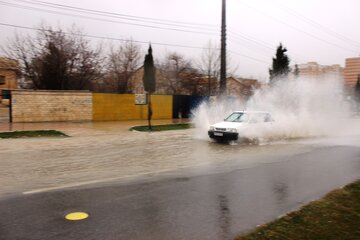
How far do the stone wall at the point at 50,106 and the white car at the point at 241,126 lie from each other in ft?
41.2

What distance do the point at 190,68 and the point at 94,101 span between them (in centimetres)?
2393

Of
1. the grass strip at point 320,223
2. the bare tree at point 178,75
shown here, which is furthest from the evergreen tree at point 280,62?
the grass strip at point 320,223

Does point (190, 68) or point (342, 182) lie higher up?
point (190, 68)

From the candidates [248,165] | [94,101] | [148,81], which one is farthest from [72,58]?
[248,165]

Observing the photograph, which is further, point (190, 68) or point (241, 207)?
point (190, 68)

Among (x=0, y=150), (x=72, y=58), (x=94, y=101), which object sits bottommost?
(x=0, y=150)

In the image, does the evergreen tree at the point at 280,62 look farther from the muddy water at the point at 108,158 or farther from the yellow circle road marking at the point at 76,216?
the yellow circle road marking at the point at 76,216

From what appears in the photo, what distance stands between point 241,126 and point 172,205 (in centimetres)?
925

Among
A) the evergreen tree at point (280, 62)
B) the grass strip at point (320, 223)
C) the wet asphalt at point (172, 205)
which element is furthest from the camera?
the evergreen tree at point (280, 62)

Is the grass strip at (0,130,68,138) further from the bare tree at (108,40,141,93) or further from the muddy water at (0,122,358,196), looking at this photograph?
the bare tree at (108,40,141,93)

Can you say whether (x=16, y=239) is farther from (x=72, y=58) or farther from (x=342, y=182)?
(x=72, y=58)

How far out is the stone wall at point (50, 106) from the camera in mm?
21631

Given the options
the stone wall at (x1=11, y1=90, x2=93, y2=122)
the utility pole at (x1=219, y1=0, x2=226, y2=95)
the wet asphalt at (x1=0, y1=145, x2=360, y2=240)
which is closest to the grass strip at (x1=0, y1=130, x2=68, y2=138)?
the stone wall at (x1=11, y1=90, x2=93, y2=122)

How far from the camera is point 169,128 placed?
21469 millimetres
